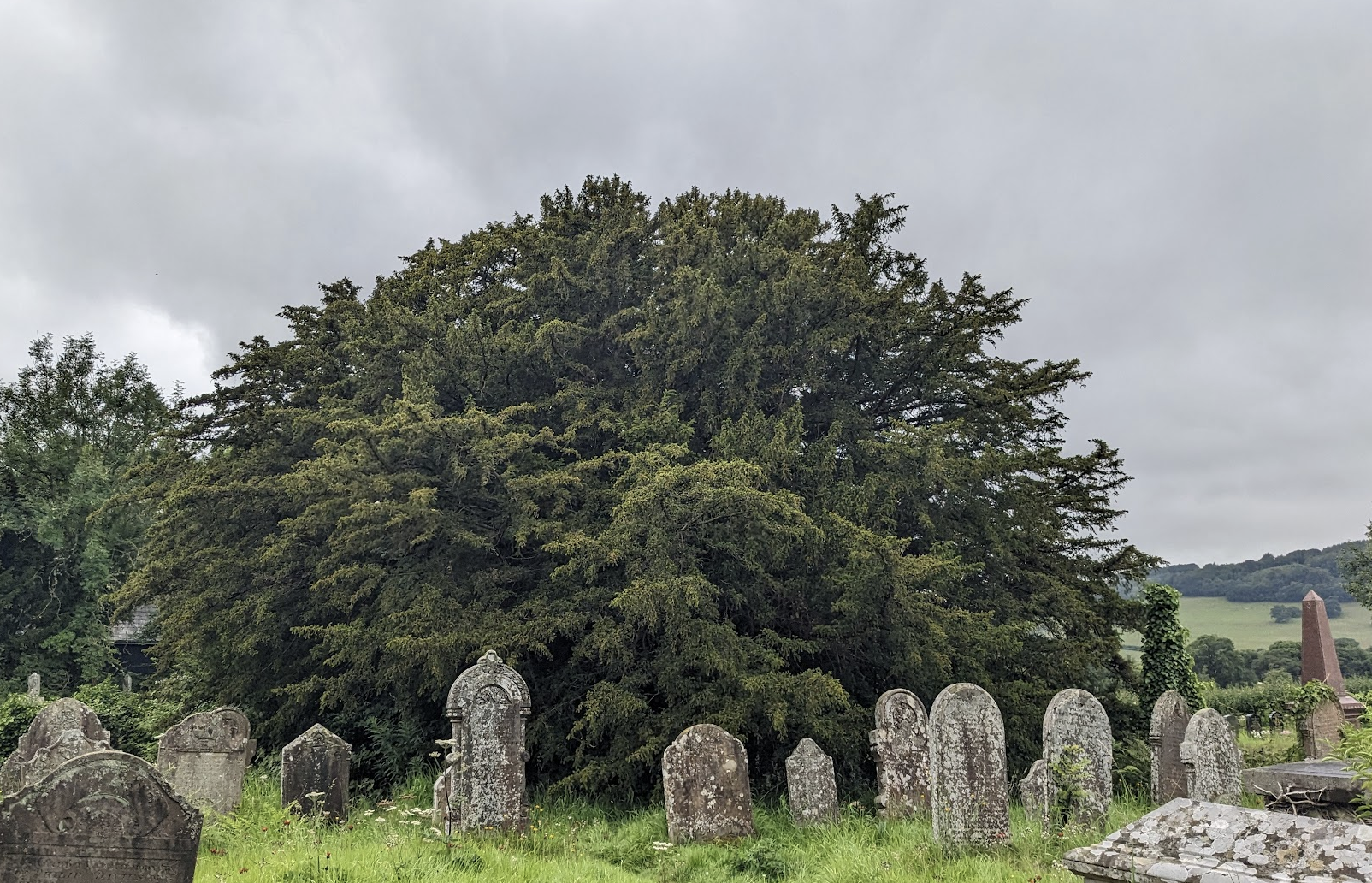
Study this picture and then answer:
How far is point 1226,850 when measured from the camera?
3.26m

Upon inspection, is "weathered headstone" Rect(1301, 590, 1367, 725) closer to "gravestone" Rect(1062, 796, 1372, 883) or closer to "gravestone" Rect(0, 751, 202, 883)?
"gravestone" Rect(1062, 796, 1372, 883)

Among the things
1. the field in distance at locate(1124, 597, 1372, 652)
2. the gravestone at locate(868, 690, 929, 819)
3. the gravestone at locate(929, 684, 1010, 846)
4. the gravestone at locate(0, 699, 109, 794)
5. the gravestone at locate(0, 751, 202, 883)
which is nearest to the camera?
the gravestone at locate(0, 751, 202, 883)

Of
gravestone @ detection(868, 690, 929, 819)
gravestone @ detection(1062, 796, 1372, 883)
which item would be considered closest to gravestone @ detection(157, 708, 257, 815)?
gravestone @ detection(868, 690, 929, 819)

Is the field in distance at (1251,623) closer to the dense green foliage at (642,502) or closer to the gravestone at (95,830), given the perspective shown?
the dense green foliage at (642,502)

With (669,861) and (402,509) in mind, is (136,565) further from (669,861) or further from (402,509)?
(669,861)

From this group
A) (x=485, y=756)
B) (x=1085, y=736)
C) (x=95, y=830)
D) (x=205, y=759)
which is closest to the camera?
(x=95, y=830)

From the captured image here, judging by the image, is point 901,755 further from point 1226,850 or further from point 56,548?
point 56,548

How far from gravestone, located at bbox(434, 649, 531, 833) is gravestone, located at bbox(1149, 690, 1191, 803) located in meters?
7.64

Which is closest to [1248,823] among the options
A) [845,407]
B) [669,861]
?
[669,861]

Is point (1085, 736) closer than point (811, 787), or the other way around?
point (1085, 736)

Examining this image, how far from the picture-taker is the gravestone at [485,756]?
8.25 m

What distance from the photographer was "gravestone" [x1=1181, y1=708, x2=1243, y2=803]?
887 cm

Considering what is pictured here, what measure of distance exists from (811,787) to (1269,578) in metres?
104

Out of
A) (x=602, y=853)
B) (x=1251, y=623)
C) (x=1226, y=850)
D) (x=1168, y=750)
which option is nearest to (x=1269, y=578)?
(x=1251, y=623)
